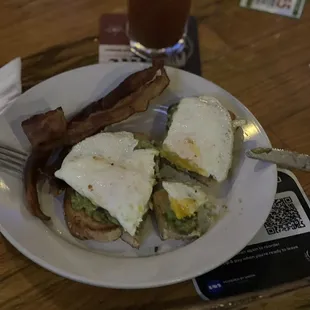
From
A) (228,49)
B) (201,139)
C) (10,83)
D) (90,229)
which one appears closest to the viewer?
(90,229)

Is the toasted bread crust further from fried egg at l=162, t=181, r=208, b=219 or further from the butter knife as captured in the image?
the butter knife

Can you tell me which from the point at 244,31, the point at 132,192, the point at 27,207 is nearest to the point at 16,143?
the point at 27,207

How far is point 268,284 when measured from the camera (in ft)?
3.27

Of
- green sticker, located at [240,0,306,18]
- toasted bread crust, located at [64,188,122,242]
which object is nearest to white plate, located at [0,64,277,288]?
toasted bread crust, located at [64,188,122,242]

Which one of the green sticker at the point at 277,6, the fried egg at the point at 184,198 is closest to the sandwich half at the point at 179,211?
the fried egg at the point at 184,198

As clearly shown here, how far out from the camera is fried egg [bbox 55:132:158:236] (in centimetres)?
98

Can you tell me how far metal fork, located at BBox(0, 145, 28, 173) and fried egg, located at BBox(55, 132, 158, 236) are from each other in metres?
0.09

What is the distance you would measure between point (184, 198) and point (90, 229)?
6.9 inches

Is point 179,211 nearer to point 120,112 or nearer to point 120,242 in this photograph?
point 120,242

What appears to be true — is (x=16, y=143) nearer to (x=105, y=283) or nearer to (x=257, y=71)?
(x=105, y=283)

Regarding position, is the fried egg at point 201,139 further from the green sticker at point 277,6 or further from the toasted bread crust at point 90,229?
the green sticker at point 277,6

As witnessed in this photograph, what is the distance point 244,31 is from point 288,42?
0.38 ft

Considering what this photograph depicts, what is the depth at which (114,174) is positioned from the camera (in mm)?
1010

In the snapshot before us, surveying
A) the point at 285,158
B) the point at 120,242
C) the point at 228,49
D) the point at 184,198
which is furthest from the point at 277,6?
the point at 120,242
